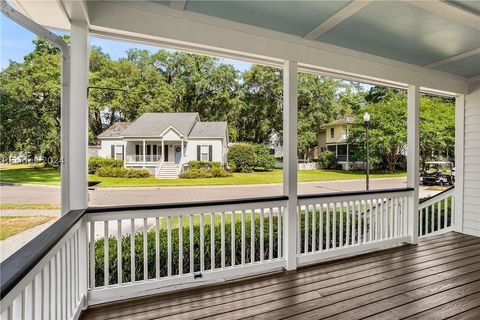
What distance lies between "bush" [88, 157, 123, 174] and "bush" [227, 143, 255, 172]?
1063mm

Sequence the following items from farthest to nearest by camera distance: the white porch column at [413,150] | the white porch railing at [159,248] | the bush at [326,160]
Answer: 1. the white porch column at [413,150]
2. the bush at [326,160]
3. the white porch railing at [159,248]

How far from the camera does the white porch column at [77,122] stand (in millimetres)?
2123

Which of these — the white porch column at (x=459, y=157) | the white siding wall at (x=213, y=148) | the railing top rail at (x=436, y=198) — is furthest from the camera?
the railing top rail at (x=436, y=198)

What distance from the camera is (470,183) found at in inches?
176

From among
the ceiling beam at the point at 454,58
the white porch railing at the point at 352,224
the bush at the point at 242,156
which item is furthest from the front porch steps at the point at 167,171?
the ceiling beam at the point at 454,58

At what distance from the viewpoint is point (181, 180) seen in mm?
2602

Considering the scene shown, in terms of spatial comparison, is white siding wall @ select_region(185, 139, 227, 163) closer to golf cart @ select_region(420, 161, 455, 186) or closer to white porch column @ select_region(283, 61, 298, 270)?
white porch column @ select_region(283, 61, 298, 270)

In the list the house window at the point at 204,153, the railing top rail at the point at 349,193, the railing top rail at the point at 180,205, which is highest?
the house window at the point at 204,153

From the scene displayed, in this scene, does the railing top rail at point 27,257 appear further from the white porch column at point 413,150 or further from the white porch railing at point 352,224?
the white porch column at point 413,150

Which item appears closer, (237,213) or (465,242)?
(237,213)

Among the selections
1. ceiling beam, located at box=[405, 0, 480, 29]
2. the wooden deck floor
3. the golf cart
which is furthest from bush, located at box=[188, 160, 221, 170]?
the golf cart

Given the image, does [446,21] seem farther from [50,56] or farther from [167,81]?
[50,56]

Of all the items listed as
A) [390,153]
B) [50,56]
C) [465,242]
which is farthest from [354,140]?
[50,56]

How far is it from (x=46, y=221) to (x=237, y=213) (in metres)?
1.88
